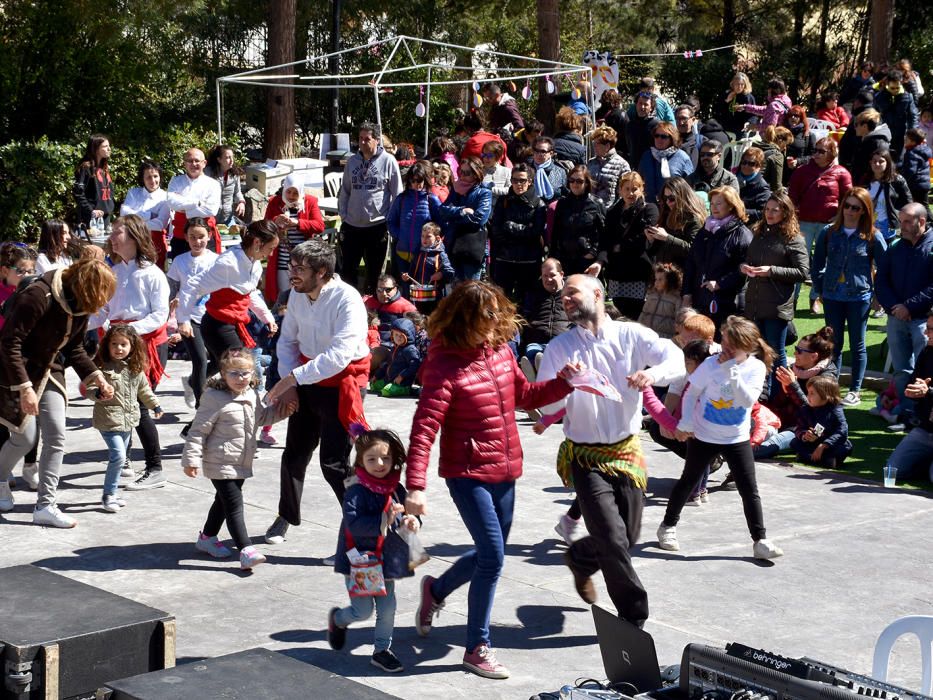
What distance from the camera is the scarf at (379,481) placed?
20.6 feet

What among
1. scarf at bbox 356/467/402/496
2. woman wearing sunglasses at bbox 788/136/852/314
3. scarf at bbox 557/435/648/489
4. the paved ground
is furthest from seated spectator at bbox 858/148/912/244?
scarf at bbox 356/467/402/496

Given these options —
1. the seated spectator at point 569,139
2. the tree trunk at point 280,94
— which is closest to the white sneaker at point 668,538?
the seated spectator at point 569,139

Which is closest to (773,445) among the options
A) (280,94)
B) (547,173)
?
(547,173)

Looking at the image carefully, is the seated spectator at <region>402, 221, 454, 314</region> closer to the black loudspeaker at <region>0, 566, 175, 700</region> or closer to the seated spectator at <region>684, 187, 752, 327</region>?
the seated spectator at <region>684, 187, 752, 327</region>

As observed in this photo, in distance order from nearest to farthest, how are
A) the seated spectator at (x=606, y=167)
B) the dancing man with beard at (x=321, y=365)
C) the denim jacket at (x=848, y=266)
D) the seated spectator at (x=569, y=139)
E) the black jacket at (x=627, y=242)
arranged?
the dancing man with beard at (x=321, y=365) → the denim jacket at (x=848, y=266) → the black jacket at (x=627, y=242) → the seated spectator at (x=606, y=167) → the seated spectator at (x=569, y=139)

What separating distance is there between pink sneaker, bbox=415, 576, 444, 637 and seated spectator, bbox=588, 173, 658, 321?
564 cm

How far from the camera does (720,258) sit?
35.9 feet

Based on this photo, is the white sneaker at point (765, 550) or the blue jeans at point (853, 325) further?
the blue jeans at point (853, 325)

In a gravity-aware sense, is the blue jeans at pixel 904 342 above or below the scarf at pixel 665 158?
below

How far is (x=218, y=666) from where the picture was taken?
168 inches

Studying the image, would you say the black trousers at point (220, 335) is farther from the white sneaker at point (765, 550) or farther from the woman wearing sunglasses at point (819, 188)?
the woman wearing sunglasses at point (819, 188)

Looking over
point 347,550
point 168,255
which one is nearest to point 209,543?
point 347,550

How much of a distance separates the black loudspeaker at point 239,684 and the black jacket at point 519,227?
329 inches

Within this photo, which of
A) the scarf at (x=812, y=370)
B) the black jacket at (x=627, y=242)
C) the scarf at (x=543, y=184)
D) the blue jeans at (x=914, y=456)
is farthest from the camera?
the scarf at (x=543, y=184)
